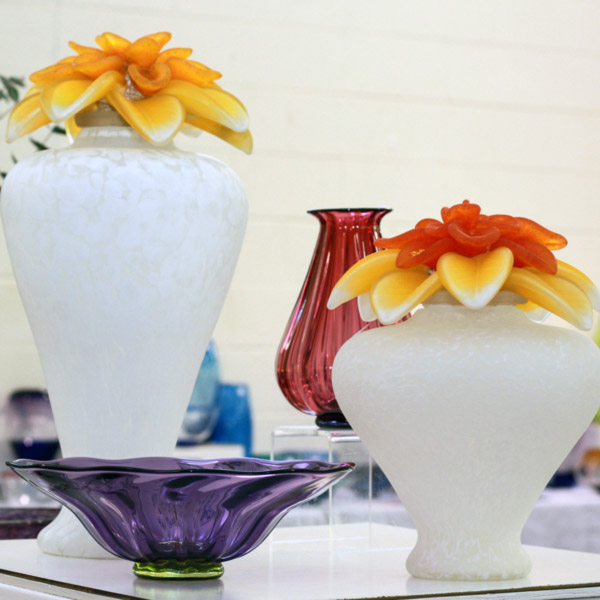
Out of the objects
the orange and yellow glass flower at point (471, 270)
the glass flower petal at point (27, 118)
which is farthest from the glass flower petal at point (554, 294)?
the glass flower petal at point (27, 118)

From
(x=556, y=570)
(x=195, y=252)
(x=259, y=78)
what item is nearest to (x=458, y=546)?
(x=556, y=570)

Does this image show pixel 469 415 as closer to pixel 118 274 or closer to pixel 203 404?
pixel 118 274

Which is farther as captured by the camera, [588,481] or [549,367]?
[588,481]

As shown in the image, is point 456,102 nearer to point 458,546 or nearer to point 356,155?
point 356,155

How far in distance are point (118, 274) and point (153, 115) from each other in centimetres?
11

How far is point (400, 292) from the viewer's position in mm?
601

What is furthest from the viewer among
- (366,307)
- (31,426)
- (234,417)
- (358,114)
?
(358,114)

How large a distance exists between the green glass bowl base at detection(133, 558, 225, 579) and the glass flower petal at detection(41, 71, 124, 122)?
29 centimetres

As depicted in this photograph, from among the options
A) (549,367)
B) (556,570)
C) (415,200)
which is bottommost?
(556,570)

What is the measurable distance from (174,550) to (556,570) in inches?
8.9

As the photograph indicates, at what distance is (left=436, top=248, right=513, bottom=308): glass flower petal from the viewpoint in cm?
57

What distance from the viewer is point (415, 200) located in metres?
2.02

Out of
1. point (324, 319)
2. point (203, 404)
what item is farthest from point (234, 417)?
point (324, 319)

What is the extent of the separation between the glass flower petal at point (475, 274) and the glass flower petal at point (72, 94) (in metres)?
0.27
